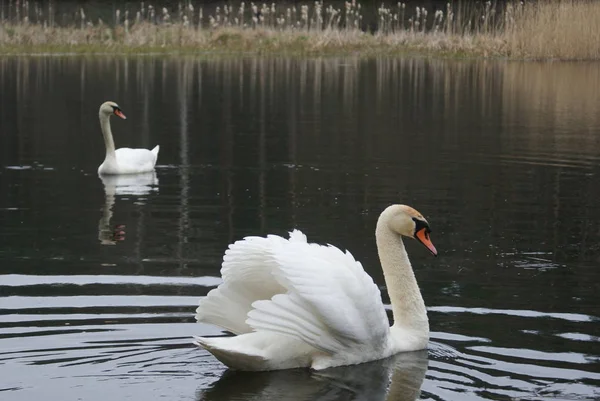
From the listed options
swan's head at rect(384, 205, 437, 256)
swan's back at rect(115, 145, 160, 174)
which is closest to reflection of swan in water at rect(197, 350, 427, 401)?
swan's head at rect(384, 205, 437, 256)

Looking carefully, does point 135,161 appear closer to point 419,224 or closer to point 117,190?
point 117,190

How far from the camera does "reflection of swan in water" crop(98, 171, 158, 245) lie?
37.2 ft

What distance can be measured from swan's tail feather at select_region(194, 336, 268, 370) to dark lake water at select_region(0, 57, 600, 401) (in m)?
0.08

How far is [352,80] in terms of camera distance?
31141 millimetres

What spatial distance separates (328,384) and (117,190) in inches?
319

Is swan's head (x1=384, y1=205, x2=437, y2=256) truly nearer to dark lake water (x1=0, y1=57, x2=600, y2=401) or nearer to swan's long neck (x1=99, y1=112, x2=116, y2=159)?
dark lake water (x1=0, y1=57, x2=600, y2=401)

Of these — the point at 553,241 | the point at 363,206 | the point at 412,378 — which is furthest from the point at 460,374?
the point at 363,206

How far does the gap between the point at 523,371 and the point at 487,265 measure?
115 inches

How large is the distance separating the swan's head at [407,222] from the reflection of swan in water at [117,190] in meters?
3.78

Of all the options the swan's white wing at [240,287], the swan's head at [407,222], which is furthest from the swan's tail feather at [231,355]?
the swan's head at [407,222]

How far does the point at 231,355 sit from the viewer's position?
678 cm

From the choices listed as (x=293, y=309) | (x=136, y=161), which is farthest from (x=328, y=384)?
(x=136, y=161)

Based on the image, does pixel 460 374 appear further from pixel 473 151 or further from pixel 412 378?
pixel 473 151

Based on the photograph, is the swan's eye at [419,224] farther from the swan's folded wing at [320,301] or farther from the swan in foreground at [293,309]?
the swan's folded wing at [320,301]
